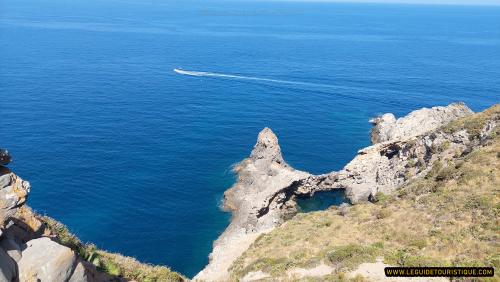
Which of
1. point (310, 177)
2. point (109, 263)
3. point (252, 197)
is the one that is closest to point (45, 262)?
point (109, 263)

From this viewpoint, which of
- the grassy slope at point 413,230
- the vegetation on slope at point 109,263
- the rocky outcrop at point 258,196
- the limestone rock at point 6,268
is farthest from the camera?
the rocky outcrop at point 258,196

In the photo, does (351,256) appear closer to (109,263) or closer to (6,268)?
(109,263)

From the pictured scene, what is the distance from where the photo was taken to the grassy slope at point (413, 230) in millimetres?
32938

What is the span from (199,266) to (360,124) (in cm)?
7564

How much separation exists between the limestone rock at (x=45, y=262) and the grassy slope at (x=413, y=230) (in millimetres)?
19260

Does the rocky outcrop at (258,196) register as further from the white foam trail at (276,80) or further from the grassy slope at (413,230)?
the white foam trail at (276,80)

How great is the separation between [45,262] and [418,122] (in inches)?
3884

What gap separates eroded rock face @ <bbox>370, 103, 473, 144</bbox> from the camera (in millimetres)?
99312

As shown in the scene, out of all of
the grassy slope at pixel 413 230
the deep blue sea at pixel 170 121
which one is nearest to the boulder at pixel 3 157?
the grassy slope at pixel 413 230

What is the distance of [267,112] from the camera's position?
12812 centimetres

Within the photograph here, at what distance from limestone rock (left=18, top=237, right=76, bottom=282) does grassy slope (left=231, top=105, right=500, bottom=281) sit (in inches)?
758

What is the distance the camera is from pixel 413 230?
39.1m

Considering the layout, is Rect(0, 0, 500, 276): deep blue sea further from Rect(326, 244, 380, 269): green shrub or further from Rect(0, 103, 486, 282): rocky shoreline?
Rect(326, 244, 380, 269): green shrub

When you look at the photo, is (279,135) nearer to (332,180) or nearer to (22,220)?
(332,180)
